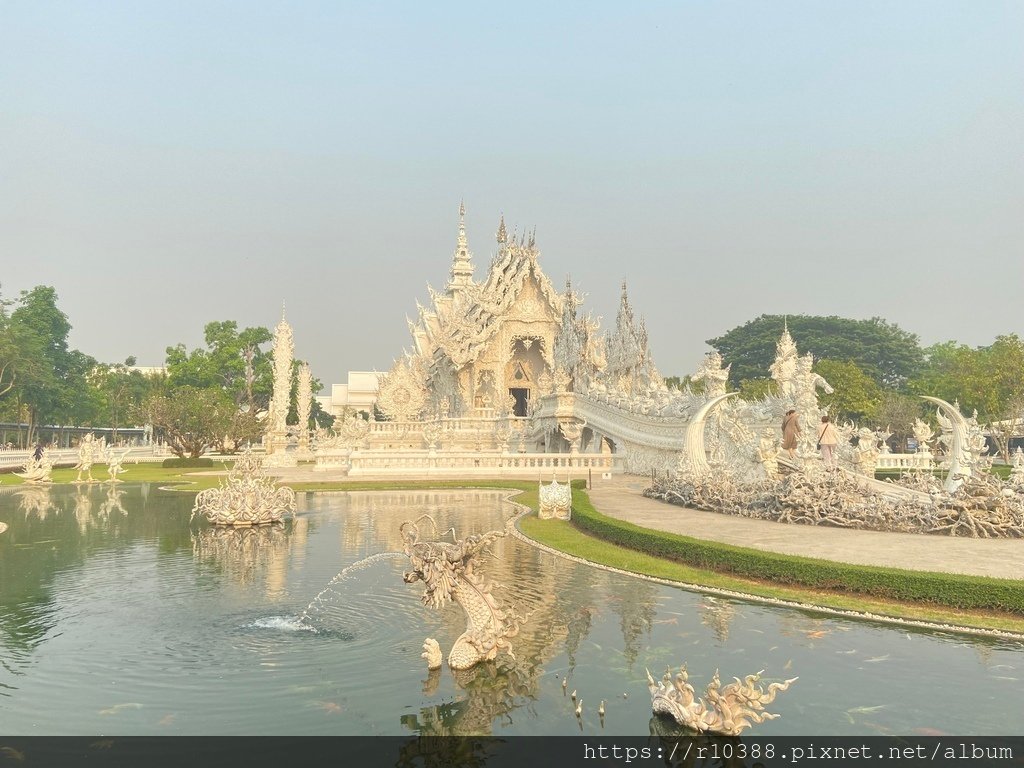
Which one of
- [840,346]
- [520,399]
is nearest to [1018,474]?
[520,399]

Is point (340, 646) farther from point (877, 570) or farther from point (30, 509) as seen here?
point (30, 509)

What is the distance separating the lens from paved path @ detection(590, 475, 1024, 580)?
11.7 meters

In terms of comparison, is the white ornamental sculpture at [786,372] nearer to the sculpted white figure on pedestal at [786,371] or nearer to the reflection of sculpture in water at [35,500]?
the sculpted white figure on pedestal at [786,371]

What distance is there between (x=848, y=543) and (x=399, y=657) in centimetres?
935

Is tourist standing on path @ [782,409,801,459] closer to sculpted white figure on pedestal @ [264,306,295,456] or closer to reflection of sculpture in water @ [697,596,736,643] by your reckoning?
reflection of sculpture in water @ [697,596,736,643]

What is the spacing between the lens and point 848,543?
13.8 m

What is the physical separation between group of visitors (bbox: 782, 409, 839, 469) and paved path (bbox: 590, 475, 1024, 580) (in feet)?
12.0

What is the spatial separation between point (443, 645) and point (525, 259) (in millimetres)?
41038

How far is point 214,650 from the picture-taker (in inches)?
336

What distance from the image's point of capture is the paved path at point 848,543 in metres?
11.7

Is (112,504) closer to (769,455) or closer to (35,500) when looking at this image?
(35,500)

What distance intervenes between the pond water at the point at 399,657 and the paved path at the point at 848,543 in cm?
292

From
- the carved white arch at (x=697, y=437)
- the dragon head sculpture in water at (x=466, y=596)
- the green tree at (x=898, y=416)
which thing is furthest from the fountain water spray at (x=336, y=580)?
the green tree at (x=898, y=416)

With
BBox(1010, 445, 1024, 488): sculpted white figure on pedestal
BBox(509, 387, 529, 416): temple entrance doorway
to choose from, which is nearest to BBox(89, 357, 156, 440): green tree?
BBox(509, 387, 529, 416): temple entrance doorway
